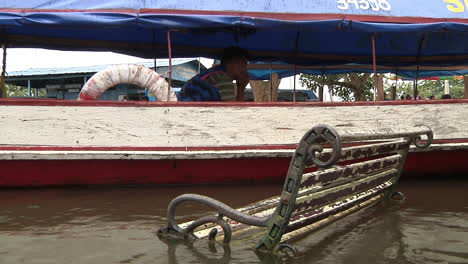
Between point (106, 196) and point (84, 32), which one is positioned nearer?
point (106, 196)

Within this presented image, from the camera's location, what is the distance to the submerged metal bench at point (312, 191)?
71.9 inches

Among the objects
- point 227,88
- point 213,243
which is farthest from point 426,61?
point 213,243

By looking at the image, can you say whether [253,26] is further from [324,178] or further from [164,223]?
[324,178]

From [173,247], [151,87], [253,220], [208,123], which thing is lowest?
[173,247]

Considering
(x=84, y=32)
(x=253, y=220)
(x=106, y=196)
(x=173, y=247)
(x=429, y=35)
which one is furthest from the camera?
(x=429, y=35)

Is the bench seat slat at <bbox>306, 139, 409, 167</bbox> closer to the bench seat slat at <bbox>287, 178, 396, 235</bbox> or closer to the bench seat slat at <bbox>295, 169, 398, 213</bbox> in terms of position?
the bench seat slat at <bbox>295, 169, 398, 213</bbox>

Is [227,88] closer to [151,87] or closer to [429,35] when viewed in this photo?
[151,87]

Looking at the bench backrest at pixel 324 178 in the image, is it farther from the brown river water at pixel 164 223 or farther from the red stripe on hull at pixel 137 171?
the red stripe on hull at pixel 137 171

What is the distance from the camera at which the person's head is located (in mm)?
4762

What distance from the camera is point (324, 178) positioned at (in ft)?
6.84

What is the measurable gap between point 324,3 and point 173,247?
3.36 metres

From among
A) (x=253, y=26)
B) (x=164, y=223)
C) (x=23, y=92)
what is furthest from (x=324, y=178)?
(x=23, y=92)

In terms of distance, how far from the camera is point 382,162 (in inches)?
112

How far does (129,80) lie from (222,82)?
1039 millimetres
